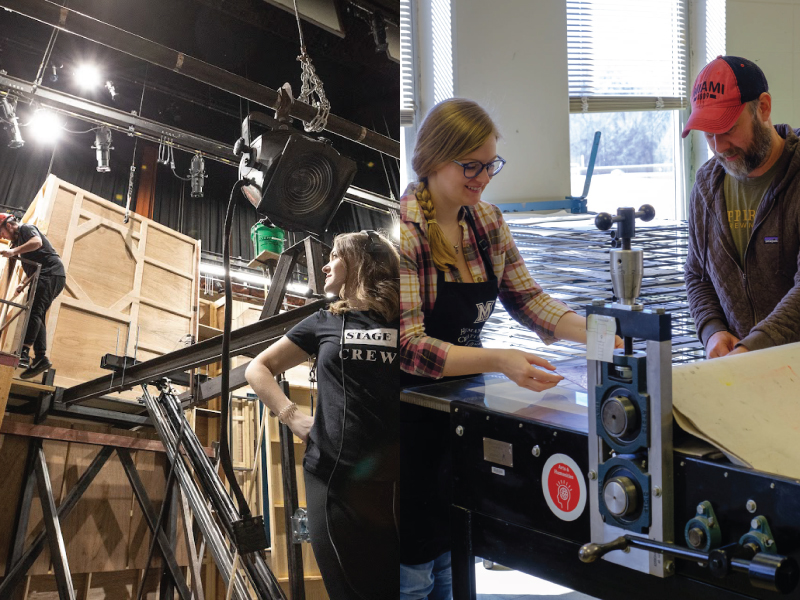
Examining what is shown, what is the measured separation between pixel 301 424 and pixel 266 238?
396 millimetres

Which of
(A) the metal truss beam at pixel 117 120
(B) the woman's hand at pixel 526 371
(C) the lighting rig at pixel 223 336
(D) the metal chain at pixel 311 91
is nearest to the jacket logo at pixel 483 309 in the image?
(B) the woman's hand at pixel 526 371

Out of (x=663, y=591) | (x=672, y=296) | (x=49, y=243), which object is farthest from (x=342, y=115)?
(x=672, y=296)

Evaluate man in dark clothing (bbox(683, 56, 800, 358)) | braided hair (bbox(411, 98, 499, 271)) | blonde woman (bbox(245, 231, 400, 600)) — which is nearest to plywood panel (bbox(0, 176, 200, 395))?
blonde woman (bbox(245, 231, 400, 600))

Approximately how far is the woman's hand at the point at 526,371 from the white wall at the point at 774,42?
183cm

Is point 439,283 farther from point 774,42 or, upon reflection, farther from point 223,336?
point 774,42

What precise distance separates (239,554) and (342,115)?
0.92m

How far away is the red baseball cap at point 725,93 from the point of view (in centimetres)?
202

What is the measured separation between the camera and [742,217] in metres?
2.19

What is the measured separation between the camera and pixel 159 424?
4.41 feet

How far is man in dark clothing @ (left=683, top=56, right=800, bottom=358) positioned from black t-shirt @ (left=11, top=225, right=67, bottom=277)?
1.57 m

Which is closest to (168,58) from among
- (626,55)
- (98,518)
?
(98,518)

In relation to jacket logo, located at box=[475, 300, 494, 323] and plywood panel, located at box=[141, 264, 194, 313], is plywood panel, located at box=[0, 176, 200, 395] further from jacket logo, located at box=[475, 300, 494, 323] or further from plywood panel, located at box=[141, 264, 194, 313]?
jacket logo, located at box=[475, 300, 494, 323]

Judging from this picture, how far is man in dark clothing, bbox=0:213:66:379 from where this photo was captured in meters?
1.21

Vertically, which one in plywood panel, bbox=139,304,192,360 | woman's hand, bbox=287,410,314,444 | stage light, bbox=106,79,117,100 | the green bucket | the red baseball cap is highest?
the red baseball cap
